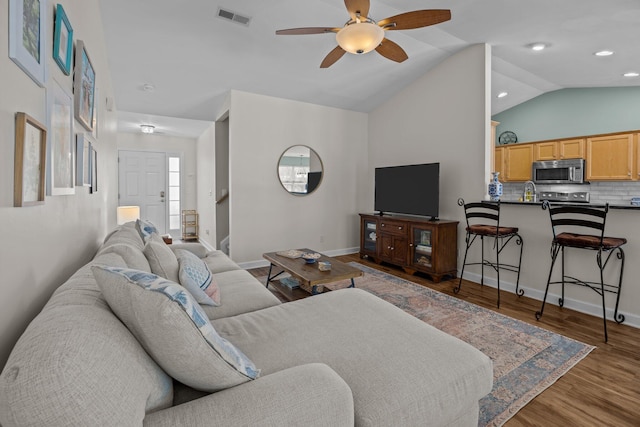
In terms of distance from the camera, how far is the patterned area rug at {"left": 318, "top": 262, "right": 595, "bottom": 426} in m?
1.77

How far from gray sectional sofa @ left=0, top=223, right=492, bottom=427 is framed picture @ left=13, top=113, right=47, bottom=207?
0.30m

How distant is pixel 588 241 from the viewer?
2.56m

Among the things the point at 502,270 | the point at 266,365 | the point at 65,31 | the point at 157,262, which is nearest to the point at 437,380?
the point at 266,365

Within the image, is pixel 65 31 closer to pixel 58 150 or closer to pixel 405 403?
pixel 58 150

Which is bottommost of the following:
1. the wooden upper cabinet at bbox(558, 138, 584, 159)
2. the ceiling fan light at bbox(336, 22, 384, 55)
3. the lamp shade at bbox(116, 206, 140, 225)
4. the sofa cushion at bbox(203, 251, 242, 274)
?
the sofa cushion at bbox(203, 251, 242, 274)

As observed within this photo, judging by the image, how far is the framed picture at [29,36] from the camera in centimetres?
87

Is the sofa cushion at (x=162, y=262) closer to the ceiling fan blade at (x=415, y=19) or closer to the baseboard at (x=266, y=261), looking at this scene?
the ceiling fan blade at (x=415, y=19)

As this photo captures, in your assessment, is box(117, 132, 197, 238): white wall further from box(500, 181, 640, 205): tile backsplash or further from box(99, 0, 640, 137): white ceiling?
box(500, 181, 640, 205): tile backsplash

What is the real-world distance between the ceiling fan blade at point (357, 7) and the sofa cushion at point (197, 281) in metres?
2.05

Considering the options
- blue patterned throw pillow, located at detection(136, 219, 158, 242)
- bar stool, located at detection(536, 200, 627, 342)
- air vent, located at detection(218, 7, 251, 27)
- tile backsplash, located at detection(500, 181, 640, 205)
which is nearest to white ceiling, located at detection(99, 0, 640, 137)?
air vent, located at detection(218, 7, 251, 27)

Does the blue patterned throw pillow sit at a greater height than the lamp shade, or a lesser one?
lesser

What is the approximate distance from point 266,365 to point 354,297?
2.62ft

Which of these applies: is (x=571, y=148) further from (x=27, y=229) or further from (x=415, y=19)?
(x=27, y=229)

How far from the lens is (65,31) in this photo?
1.43m
